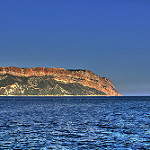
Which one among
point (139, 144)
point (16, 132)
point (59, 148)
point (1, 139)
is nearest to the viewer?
point (59, 148)

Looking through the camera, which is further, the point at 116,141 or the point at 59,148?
the point at 116,141

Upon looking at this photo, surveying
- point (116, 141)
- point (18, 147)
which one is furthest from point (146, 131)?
point (18, 147)

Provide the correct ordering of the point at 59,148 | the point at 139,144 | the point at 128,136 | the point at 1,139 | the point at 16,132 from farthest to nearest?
the point at 16,132 → the point at 128,136 → the point at 1,139 → the point at 139,144 → the point at 59,148

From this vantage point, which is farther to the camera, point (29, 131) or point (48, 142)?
point (29, 131)

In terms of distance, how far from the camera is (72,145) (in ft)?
126

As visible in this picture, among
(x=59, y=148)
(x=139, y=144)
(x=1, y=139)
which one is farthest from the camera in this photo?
(x=1, y=139)

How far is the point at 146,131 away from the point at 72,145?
1924cm

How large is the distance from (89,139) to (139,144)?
7.90 metres

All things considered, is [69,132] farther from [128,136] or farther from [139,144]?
[139,144]

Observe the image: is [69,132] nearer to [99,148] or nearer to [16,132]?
[16,132]

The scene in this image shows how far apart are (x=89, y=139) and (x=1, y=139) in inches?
543

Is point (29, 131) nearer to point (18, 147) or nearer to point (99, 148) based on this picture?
point (18, 147)

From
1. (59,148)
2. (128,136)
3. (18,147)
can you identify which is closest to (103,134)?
(128,136)

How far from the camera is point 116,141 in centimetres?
4131
